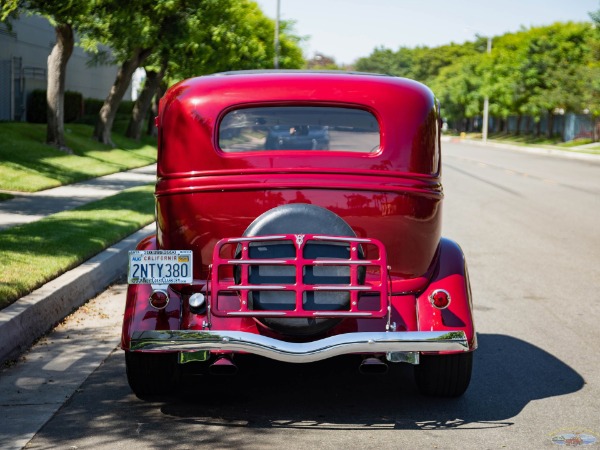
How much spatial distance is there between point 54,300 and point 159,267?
2858 mm

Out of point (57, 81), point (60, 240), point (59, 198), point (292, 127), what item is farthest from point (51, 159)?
point (292, 127)

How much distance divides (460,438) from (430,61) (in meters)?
168

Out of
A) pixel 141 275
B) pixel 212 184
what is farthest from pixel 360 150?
pixel 141 275

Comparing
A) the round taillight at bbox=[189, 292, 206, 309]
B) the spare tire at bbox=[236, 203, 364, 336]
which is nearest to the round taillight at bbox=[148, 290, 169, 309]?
the round taillight at bbox=[189, 292, 206, 309]

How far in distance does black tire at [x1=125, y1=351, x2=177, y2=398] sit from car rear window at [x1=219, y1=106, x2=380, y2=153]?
4.32ft

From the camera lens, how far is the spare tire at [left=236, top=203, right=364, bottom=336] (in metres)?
5.35

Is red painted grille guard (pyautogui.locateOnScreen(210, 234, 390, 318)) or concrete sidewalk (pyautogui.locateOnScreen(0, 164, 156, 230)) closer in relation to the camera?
red painted grille guard (pyautogui.locateOnScreen(210, 234, 390, 318))

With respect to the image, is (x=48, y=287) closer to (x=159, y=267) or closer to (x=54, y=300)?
(x=54, y=300)

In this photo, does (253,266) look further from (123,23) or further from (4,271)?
(123,23)

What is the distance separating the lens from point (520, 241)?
1407cm

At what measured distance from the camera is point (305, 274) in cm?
538

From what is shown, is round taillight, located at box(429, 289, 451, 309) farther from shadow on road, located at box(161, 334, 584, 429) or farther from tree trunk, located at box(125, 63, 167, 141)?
tree trunk, located at box(125, 63, 167, 141)

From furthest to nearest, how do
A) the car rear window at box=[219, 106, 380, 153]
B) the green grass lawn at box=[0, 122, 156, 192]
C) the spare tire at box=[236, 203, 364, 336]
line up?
the green grass lawn at box=[0, 122, 156, 192]
the car rear window at box=[219, 106, 380, 153]
the spare tire at box=[236, 203, 364, 336]

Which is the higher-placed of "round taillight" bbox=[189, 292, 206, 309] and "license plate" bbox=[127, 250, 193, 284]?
"license plate" bbox=[127, 250, 193, 284]
